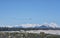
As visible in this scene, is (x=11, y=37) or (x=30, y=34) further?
(x=11, y=37)

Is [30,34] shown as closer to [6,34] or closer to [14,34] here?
[14,34]

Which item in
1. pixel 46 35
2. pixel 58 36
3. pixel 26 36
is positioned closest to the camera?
pixel 58 36

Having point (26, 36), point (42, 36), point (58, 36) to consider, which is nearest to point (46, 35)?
point (42, 36)

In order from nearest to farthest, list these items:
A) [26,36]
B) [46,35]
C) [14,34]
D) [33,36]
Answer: [46,35] → [33,36] → [26,36] → [14,34]

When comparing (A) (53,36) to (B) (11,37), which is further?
(B) (11,37)

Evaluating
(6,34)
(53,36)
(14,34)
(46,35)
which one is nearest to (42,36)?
(46,35)

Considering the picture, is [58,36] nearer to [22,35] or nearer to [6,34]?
[22,35]

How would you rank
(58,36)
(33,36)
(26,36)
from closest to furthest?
1. (58,36)
2. (33,36)
3. (26,36)

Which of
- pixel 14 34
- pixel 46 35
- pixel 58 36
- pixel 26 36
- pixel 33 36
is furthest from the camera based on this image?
pixel 14 34

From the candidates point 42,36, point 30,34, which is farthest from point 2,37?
point 42,36
